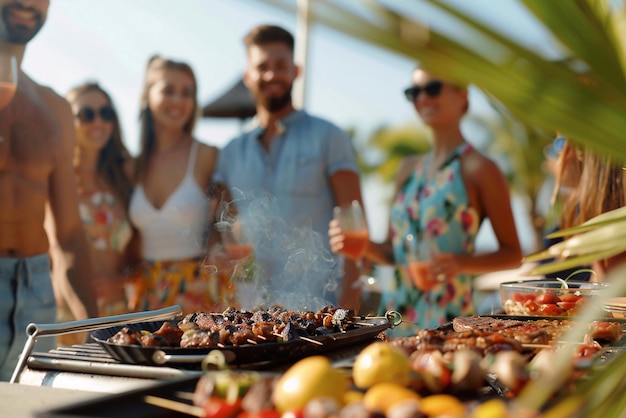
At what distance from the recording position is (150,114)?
5316 mm

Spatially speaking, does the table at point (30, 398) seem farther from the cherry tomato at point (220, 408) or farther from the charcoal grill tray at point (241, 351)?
the cherry tomato at point (220, 408)

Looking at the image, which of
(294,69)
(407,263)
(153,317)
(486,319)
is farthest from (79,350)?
(294,69)

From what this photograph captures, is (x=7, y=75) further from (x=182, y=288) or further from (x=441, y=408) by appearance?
(x=441, y=408)

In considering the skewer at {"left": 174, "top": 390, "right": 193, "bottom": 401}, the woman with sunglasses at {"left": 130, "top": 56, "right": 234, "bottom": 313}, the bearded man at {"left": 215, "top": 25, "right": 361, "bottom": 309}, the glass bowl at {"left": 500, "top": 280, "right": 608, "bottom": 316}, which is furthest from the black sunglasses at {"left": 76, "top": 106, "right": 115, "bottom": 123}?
the skewer at {"left": 174, "top": 390, "right": 193, "bottom": 401}

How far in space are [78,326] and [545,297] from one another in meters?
1.81

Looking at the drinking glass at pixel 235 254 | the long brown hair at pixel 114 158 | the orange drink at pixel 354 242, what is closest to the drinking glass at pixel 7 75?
the drinking glass at pixel 235 254

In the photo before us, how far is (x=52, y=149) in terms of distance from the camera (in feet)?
13.8

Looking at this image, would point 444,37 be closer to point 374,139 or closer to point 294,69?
point 294,69

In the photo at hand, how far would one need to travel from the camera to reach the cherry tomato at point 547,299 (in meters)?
3.06

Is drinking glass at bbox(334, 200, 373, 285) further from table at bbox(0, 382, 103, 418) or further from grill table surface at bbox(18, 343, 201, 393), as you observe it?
table at bbox(0, 382, 103, 418)

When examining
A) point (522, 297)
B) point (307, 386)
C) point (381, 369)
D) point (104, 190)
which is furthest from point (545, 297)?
point (104, 190)

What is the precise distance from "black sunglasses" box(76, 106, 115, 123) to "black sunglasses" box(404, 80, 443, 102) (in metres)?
2.34

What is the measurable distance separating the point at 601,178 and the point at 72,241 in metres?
2.86

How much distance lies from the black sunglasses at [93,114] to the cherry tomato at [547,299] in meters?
3.78
